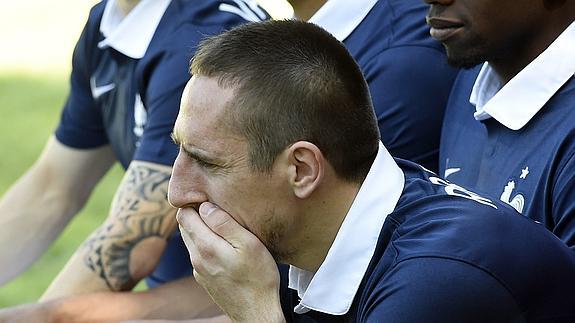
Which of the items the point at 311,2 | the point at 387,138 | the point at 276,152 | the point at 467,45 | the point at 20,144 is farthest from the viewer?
the point at 20,144

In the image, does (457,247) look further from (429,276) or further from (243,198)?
(243,198)

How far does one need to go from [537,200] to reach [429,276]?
26.3 inches

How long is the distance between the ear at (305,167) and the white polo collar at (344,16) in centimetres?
118

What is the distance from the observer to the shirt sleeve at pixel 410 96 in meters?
3.57

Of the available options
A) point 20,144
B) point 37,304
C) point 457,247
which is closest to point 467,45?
point 457,247

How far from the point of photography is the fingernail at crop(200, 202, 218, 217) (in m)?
2.75

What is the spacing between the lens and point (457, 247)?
2498 mm

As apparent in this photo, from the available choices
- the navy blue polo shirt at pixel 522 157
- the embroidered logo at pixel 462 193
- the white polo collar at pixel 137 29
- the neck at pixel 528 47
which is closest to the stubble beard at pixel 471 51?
the neck at pixel 528 47

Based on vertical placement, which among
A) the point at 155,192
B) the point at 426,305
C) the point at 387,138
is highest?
the point at 426,305

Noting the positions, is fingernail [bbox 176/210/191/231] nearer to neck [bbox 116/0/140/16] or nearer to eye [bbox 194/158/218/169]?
eye [bbox 194/158/218/169]

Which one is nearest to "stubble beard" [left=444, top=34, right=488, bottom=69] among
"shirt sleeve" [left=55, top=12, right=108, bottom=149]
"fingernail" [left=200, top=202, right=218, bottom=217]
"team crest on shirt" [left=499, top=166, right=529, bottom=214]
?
"team crest on shirt" [left=499, top=166, right=529, bottom=214]

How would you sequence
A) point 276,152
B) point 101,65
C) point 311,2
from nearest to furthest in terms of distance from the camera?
point 276,152 → point 311,2 → point 101,65

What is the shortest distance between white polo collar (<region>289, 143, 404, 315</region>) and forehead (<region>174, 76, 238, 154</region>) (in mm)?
299

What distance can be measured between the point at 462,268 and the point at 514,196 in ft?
2.38
